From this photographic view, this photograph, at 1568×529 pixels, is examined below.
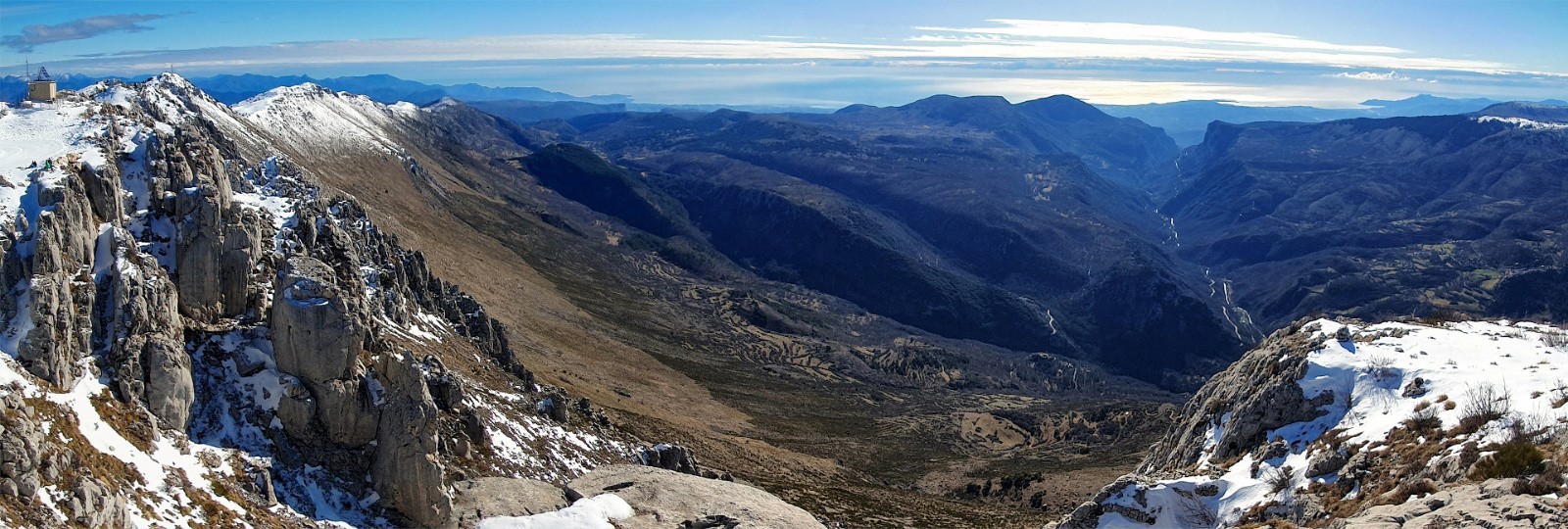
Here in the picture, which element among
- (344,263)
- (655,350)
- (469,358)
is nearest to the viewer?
(344,263)

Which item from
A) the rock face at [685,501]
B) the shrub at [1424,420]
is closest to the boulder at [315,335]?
the rock face at [685,501]

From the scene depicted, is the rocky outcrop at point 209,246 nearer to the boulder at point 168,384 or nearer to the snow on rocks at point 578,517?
the boulder at point 168,384

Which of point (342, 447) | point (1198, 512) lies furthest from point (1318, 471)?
point (342, 447)

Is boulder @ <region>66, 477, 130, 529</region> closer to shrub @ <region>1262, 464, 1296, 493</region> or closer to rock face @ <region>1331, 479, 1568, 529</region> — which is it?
rock face @ <region>1331, 479, 1568, 529</region>

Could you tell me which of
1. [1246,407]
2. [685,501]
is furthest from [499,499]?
[1246,407]

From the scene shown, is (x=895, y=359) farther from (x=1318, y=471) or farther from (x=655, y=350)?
(x=1318, y=471)
